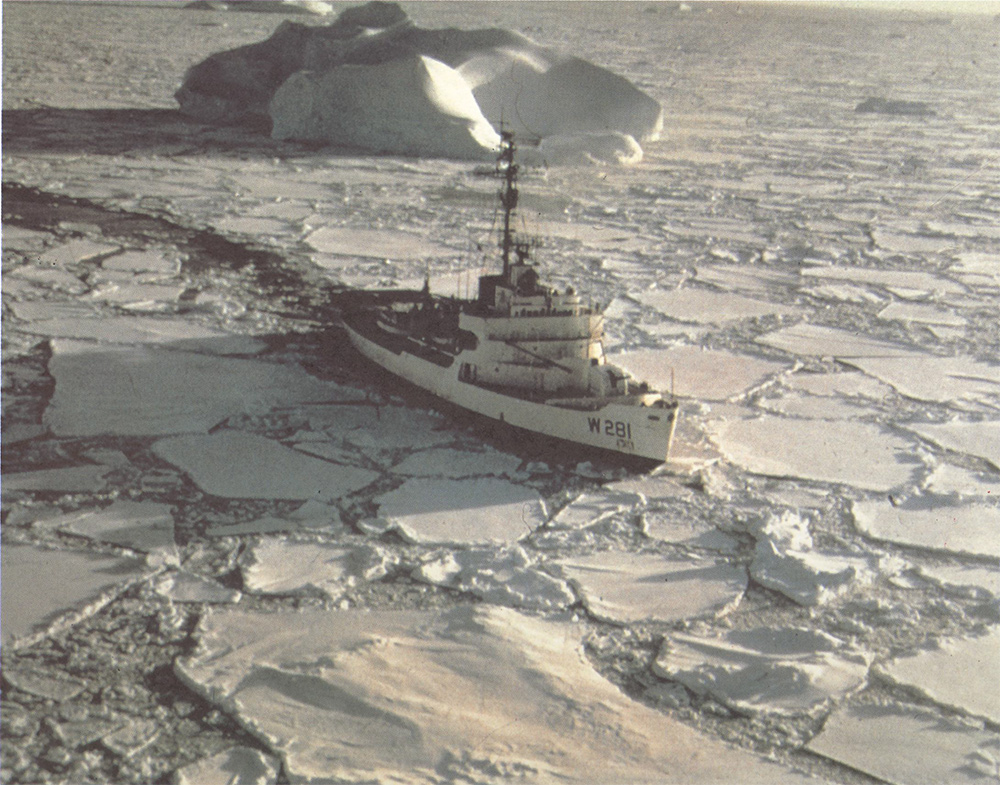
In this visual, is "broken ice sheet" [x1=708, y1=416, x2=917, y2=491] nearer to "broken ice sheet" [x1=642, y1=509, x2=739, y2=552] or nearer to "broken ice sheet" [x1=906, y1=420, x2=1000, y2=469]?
"broken ice sheet" [x1=906, y1=420, x2=1000, y2=469]

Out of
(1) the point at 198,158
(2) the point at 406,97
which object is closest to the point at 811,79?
(2) the point at 406,97

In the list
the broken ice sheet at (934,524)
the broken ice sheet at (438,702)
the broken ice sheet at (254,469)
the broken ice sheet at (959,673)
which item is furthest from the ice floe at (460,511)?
the broken ice sheet at (959,673)

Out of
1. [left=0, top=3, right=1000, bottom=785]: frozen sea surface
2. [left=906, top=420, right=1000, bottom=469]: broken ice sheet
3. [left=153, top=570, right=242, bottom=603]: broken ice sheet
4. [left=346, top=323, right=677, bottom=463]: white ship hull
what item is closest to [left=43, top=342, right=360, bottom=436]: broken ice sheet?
[left=0, top=3, right=1000, bottom=785]: frozen sea surface

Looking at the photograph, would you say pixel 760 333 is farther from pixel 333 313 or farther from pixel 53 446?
pixel 53 446

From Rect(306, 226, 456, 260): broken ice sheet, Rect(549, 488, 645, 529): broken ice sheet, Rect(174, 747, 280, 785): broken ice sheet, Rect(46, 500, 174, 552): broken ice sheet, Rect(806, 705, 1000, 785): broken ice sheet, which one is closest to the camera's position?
Rect(174, 747, 280, 785): broken ice sheet

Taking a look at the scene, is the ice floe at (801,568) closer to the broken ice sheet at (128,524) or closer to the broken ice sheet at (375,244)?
the broken ice sheet at (128,524)

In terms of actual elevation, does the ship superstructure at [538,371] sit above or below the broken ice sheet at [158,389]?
above
